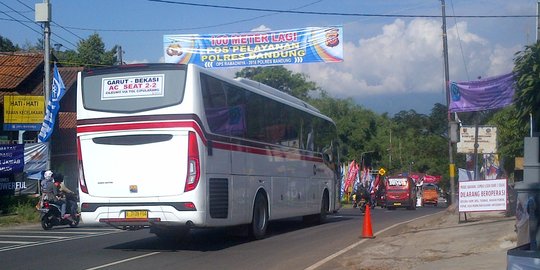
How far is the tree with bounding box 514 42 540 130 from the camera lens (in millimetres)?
11164

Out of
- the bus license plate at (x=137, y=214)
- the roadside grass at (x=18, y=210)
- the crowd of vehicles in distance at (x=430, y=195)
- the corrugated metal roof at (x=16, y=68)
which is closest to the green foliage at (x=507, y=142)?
the crowd of vehicles in distance at (x=430, y=195)

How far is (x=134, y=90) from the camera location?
14.9 meters

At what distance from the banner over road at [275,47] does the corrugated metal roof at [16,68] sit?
39.2ft

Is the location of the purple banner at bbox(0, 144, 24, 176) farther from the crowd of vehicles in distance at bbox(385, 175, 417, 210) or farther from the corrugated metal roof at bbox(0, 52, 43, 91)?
the crowd of vehicles in distance at bbox(385, 175, 417, 210)

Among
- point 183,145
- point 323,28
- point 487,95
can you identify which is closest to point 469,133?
point 487,95

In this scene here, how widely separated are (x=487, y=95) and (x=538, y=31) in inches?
311

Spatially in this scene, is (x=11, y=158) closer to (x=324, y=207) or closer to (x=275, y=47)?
(x=324, y=207)

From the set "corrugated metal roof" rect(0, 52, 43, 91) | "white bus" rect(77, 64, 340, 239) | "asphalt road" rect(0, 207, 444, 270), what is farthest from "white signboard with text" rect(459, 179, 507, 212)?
"corrugated metal roof" rect(0, 52, 43, 91)

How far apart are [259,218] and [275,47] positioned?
1742 centimetres

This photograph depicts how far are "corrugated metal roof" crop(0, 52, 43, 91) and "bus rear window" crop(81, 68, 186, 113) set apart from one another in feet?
90.3

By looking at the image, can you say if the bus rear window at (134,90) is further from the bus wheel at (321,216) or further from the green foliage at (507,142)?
the green foliage at (507,142)

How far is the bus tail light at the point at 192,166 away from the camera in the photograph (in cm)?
1436

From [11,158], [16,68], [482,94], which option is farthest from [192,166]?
[16,68]

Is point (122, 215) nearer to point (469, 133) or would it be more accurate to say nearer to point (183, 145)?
point (183, 145)
